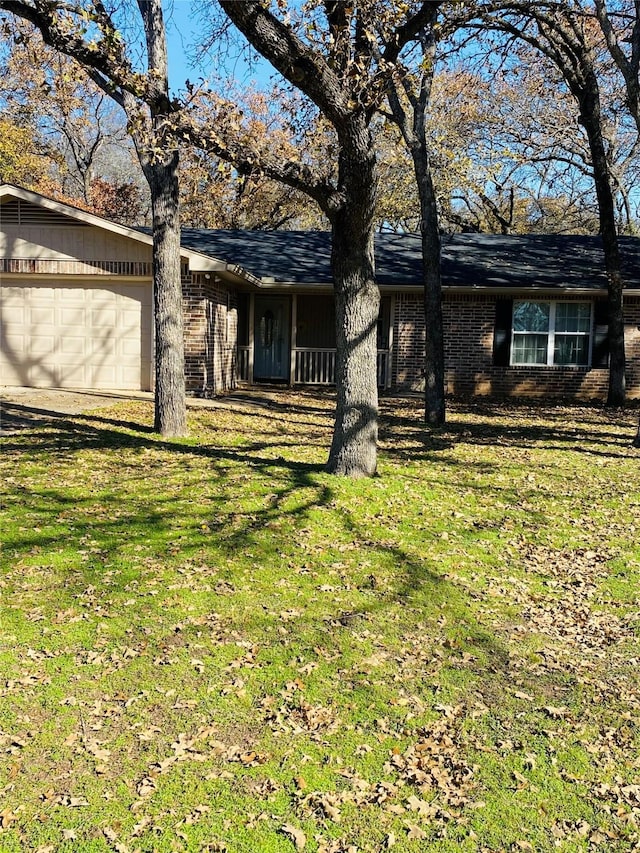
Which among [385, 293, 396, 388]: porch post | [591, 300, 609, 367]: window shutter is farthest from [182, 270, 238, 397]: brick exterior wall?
[591, 300, 609, 367]: window shutter

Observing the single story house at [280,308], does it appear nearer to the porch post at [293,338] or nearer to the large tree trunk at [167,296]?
the porch post at [293,338]

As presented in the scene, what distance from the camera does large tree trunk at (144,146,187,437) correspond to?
9602 millimetres

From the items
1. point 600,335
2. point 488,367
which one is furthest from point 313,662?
point 600,335

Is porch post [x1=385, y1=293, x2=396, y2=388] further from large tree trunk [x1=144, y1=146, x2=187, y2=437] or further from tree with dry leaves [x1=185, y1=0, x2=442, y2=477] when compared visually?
tree with dry leaves [x1=185, y1=0, x2=442, y2=477]

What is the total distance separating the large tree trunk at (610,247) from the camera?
47.9 feet

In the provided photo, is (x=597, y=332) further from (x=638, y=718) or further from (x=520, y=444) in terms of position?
(x=638, y=718)

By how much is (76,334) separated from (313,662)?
42.1ft

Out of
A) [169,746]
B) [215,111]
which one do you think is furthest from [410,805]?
[215,111]

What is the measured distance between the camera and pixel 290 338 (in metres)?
19.3

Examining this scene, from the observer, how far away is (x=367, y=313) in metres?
7.37

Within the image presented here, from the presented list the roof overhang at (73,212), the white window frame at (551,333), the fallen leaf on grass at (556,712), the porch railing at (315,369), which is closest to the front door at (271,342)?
the porch railing at (315,369)

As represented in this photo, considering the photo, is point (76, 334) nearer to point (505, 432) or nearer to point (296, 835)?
point (505, 432)

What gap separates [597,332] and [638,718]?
15.0m

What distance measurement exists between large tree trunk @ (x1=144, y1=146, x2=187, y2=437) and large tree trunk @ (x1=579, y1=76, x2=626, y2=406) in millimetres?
9315
